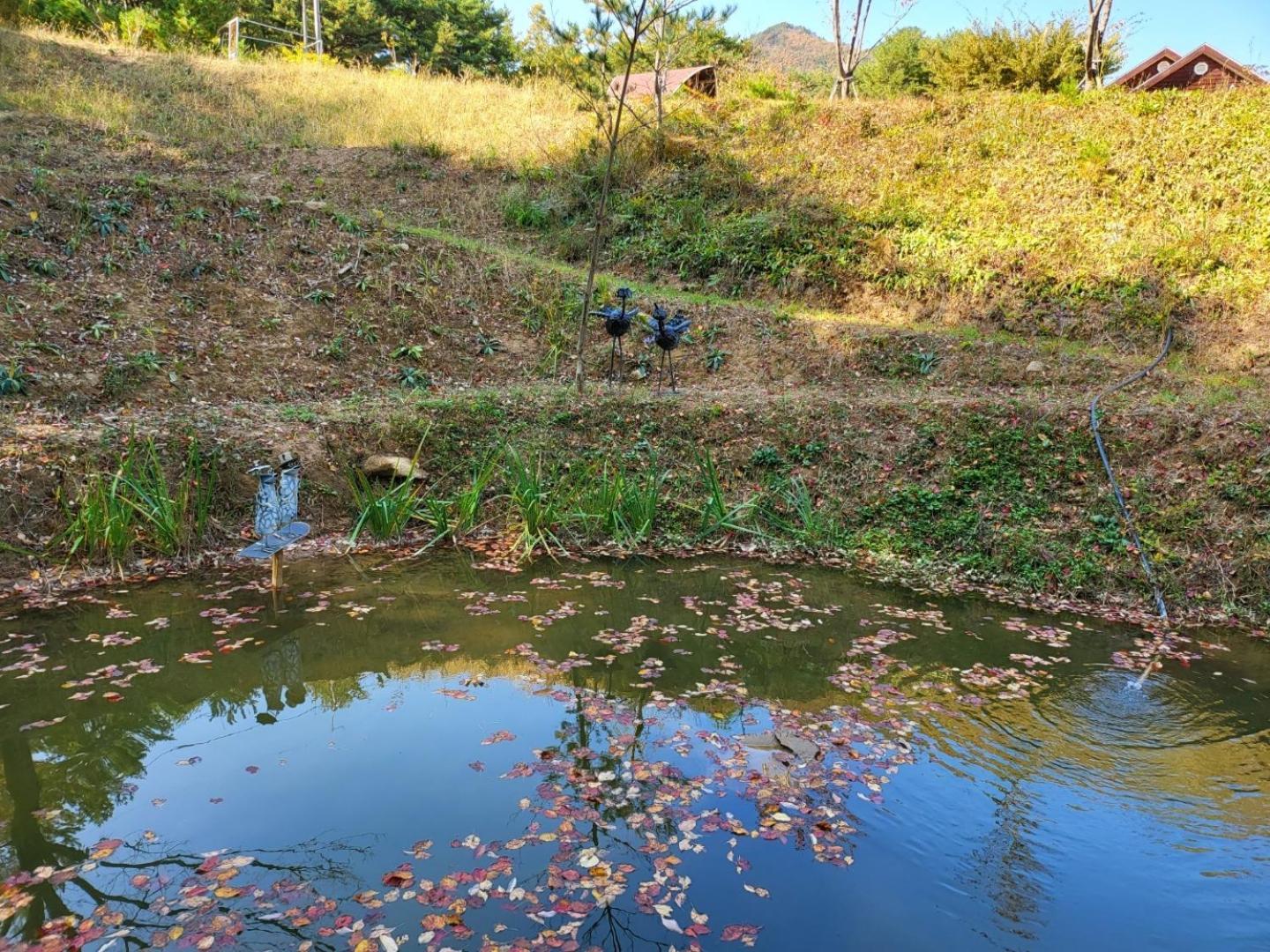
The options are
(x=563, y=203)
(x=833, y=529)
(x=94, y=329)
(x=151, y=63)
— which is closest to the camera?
(x=833, y=529)

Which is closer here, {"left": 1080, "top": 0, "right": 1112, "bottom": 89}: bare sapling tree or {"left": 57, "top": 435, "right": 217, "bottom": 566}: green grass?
{"left": 57, "top": 435, "right": 217, "bottom": 566}: green grass

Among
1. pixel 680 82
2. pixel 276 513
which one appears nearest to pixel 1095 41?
pixel 680 82

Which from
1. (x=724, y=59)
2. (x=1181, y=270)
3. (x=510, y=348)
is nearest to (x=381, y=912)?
(x=510, y=348)

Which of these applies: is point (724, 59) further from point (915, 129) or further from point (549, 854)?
point (549, 854)

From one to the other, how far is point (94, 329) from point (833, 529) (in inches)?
288

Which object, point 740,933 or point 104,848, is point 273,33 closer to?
point 104,848

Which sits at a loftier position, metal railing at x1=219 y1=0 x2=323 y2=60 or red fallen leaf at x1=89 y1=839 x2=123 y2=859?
metal railing at x1=219 y1=0 x2=323 y2=60

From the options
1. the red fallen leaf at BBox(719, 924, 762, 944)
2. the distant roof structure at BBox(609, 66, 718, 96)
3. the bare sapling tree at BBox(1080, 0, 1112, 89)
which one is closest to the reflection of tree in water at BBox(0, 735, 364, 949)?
the red fallen leaf at BBox(719, 924, 762, 944)

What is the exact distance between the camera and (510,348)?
999 cm

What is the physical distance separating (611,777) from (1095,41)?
59.5ft

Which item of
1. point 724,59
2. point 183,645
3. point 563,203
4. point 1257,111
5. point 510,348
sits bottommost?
point 183,645

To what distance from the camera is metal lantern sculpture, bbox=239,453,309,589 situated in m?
4.68

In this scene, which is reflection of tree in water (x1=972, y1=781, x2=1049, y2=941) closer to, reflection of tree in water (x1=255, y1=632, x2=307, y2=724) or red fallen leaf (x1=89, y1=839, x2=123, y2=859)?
red fallen leaf (x1=89, y1=839, x2=123, y2=859)

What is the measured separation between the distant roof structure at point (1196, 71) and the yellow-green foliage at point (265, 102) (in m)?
12.8
